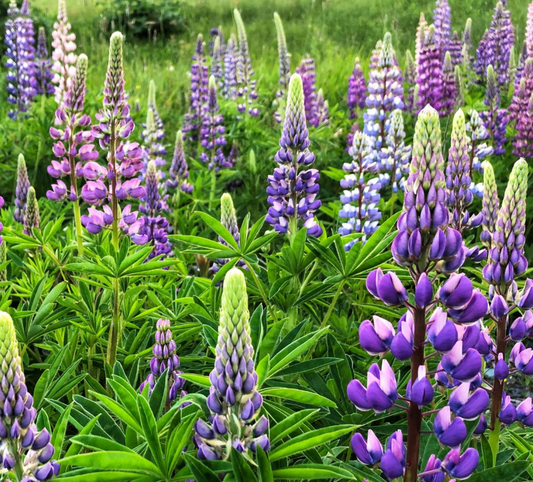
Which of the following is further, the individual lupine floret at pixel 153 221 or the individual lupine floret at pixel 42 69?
the individual lupine floret at pixel 42 69

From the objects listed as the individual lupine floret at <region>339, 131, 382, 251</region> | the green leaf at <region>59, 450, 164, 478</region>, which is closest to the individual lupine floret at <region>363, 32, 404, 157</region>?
the individual lupine floret at <region>339, 131, 382, 251</region>

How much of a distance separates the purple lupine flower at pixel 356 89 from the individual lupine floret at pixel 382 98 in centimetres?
167

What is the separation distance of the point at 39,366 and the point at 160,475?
1072mm

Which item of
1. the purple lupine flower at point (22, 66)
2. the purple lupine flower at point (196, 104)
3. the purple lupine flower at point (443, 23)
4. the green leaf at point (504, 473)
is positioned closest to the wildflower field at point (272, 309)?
the green leaf at point (504, 473)

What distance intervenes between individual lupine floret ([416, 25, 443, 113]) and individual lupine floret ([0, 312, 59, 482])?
14.1ft

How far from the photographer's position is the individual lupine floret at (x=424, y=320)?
1.14 meters

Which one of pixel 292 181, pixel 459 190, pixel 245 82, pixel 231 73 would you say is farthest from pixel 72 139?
pixel 231 73

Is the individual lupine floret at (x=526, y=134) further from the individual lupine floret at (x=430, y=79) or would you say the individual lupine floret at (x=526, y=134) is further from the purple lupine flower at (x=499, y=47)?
the purple lupine flower at (x=499, y=47)

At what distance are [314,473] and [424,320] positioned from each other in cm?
33

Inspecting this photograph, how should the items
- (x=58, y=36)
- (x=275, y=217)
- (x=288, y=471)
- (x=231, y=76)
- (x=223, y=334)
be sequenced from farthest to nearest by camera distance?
(x=231, y=76) < (x=58, y=36) < (x=275, y=217) < (x=288, y=471) < (x=223, y=334)

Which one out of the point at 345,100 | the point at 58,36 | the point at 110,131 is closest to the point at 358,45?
the point at 345,100

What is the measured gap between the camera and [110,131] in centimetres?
257

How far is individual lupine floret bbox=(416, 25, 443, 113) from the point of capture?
16.1ft

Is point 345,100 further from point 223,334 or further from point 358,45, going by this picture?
point 223,334
